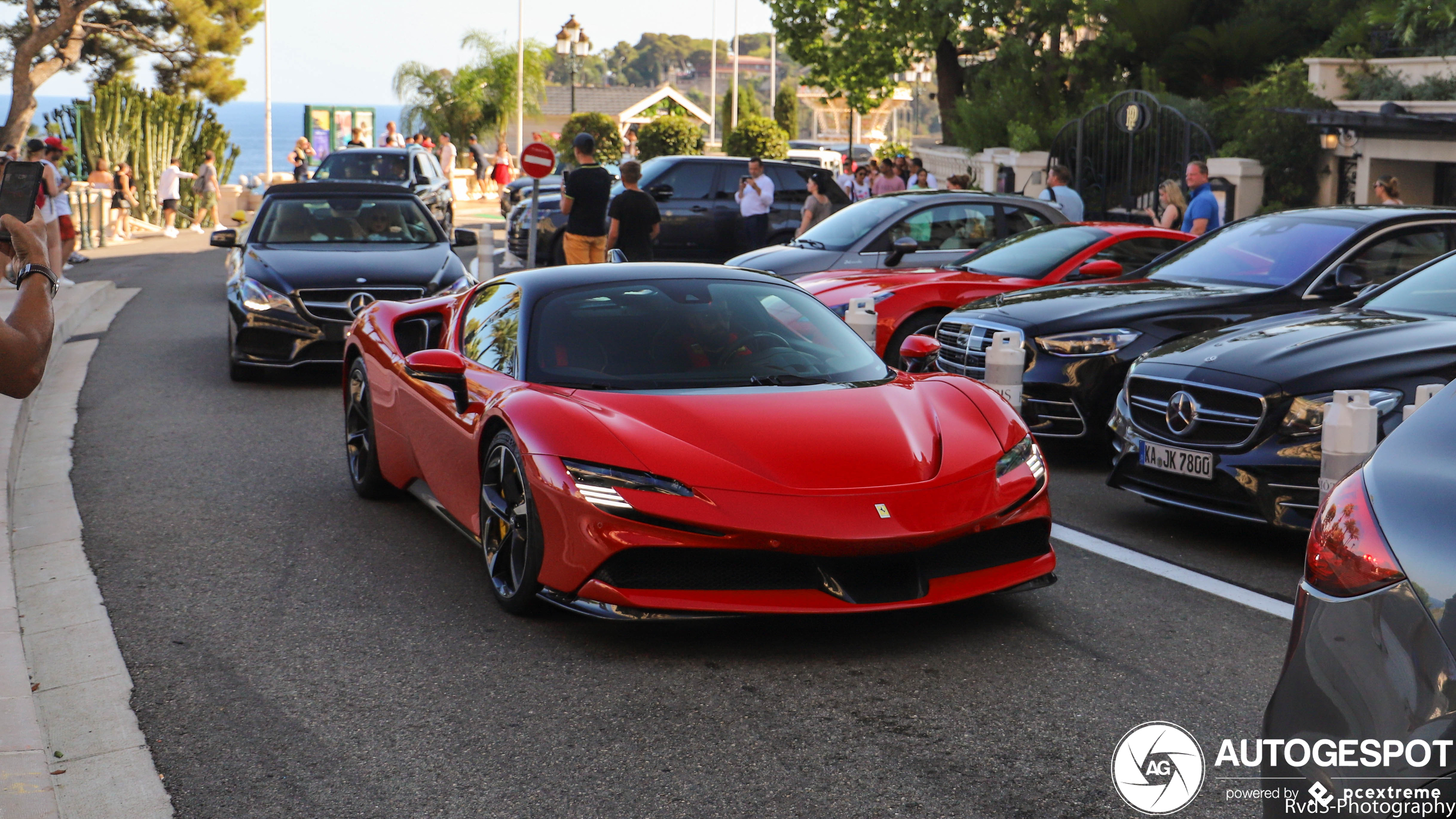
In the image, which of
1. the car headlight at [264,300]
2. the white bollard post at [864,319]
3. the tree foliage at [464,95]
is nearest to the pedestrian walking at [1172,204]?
Result: the white bollard post at [864,319]

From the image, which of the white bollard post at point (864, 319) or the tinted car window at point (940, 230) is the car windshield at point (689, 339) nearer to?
the white bollard post at point (864, 319)

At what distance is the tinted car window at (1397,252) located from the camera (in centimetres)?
888

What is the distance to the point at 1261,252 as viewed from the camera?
932 centimetres

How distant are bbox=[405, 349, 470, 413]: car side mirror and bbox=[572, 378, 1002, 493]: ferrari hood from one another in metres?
0.78

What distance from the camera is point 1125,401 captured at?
7.54 m

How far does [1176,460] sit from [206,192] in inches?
1249

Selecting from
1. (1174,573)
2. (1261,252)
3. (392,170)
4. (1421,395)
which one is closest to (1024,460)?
(1174,573)

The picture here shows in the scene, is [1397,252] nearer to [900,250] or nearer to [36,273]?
[900,250]

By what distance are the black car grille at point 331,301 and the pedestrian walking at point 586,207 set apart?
3361 millimetres

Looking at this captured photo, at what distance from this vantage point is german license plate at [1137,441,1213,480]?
6848 millimetres

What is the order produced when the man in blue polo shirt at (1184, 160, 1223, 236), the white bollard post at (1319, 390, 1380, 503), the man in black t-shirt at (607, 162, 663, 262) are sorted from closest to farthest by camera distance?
the white bollard post at (1319, 390, 1380, 503)
the man in blue polo shirt at (1184, 160, 1223, 236)
the man in black t-shirt at (607, 162, 663, 262)

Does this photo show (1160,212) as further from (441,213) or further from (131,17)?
(131,17)

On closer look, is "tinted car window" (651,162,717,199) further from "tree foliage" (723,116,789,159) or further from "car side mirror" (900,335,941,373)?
"tree foliage" (723,116,789,159)

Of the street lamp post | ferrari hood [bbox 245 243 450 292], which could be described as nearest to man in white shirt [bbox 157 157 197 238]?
the street lamp post
